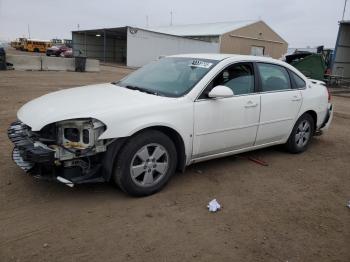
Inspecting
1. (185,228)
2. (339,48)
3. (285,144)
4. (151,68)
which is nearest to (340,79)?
(339,48)

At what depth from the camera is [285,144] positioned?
580 centimetres

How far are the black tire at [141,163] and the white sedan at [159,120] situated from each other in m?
0.01

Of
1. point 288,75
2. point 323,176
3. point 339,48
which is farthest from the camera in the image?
point 339,48

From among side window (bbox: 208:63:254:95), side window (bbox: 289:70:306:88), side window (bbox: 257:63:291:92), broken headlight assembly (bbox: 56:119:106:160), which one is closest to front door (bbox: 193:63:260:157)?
side window (bbox: 208:63:254:95)

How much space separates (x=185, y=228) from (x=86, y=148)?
1240 mm

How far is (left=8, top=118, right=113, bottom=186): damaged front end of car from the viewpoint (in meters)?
3.48

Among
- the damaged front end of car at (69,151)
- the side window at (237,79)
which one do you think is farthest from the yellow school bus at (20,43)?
the damaged front end of car at (69,151)

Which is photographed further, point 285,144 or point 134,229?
point 285,144

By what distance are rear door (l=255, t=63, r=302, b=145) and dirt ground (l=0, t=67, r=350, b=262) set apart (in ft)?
1.91

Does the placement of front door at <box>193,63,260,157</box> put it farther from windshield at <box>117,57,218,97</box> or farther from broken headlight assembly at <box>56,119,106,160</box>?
broken headlight assembly at <box>56,119,106,160</box>

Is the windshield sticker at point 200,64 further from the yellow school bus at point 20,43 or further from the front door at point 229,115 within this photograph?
the yellow school bus at point 20,43

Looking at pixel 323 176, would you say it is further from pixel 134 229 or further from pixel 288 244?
pixel 134 229

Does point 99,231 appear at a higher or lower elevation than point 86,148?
lower

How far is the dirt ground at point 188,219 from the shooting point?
3.00 meters
